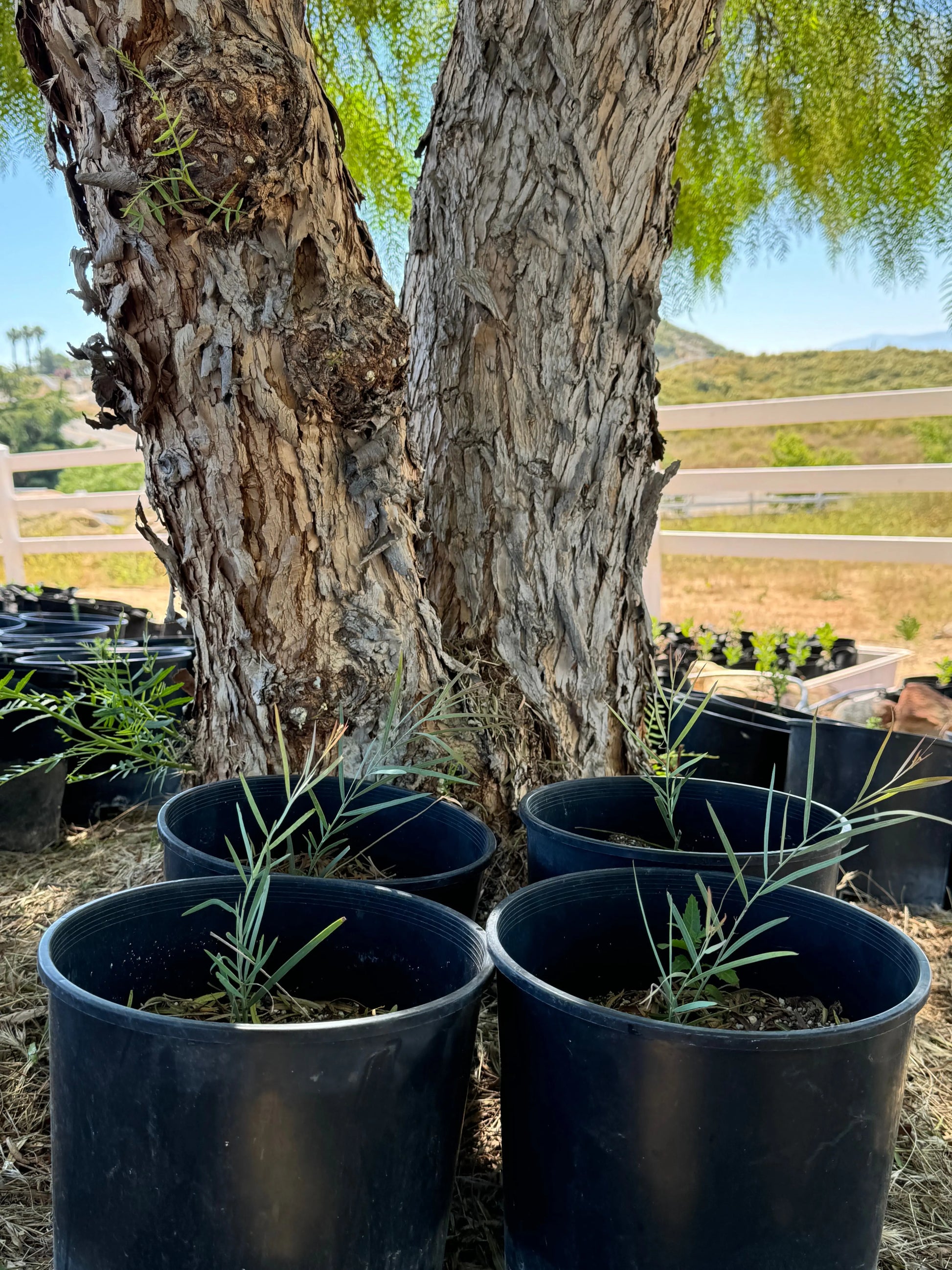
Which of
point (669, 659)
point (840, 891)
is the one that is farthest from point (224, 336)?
point (669, 659)

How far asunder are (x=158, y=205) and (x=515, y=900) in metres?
0.94

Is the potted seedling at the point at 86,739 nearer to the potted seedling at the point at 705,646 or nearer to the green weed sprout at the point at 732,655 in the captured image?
the potted seedling at the point at 705,646

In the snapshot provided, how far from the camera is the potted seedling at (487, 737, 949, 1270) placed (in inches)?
30.2

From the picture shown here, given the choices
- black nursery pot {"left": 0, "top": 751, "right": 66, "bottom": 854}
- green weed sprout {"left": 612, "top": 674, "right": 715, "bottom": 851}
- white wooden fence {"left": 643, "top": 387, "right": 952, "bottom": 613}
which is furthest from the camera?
white wooden fence {"left": 643, "top": 387, "right": 952, "bottom": 613}

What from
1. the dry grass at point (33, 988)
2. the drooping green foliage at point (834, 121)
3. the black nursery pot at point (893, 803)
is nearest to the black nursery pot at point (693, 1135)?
the dry grass at point (33, 988)

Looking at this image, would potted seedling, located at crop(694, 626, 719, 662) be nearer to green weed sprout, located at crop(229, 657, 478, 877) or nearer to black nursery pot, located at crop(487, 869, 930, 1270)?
green weed sprout, located at crop(229, 657, 478, 877)

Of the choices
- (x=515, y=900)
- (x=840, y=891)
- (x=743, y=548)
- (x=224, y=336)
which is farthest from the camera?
(x=743, y=548)

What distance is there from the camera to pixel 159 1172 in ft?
2.48

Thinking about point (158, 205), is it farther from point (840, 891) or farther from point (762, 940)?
point (840, 891)

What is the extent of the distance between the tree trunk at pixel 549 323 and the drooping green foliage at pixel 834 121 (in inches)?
54.3

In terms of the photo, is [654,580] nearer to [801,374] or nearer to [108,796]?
[108,796]

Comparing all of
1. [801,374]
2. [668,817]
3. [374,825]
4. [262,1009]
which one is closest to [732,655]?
[668,817]

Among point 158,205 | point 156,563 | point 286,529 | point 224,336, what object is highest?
point 158,205

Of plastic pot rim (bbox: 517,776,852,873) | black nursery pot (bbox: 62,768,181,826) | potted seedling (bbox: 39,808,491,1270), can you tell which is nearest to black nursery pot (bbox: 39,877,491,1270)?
potted seedling (bbox: 39,808,491,1270)
